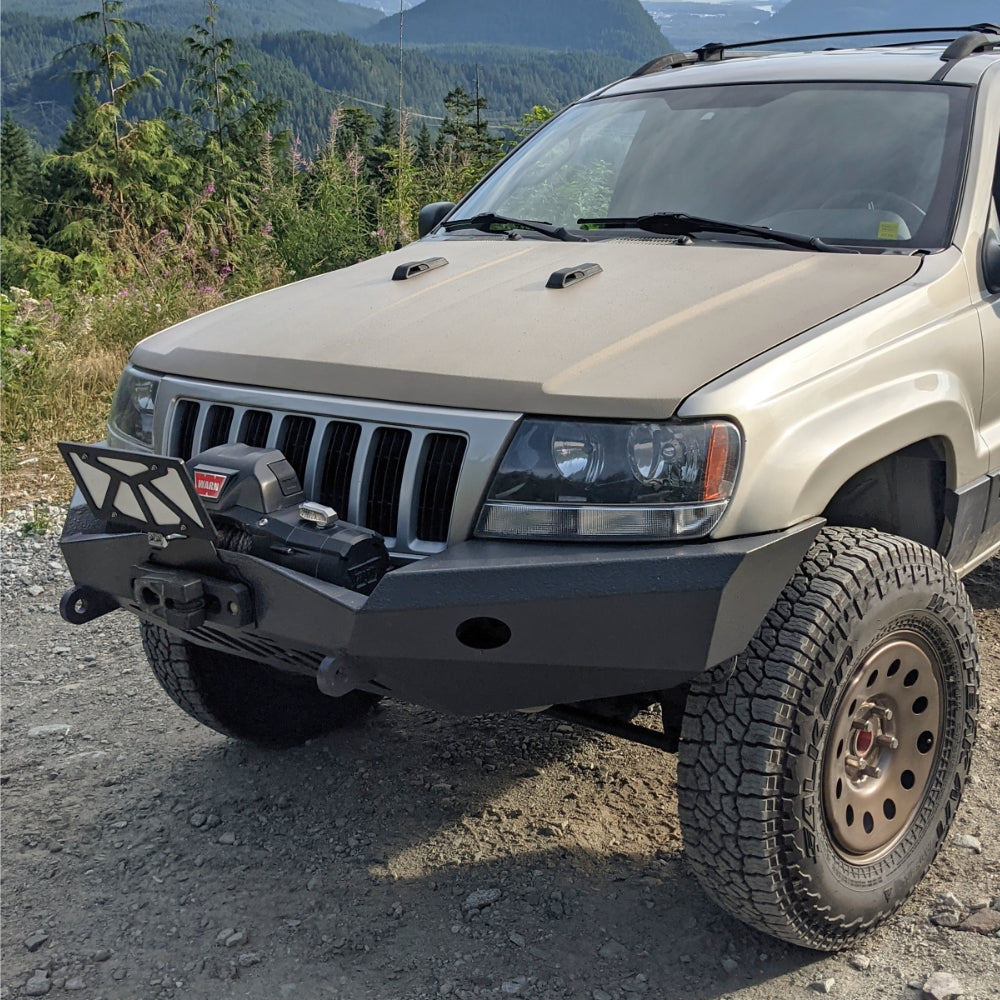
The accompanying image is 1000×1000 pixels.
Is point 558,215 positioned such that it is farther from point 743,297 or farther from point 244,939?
point 244,939

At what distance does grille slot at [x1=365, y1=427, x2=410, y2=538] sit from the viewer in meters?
2.32

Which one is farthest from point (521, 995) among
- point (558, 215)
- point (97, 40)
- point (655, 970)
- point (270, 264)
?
point (97, 40)

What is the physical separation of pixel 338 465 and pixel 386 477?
13 cm

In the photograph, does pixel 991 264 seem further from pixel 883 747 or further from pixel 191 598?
pixel 191 598

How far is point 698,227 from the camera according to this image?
3.08 meters

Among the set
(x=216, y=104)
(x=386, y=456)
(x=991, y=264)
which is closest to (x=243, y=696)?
(x=386, y=456)

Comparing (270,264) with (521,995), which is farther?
(270,264)

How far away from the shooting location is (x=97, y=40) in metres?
20.6

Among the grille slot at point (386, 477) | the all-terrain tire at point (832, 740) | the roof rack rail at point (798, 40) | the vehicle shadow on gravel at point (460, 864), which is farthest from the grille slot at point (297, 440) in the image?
the roof rack rail at point (798, 40)

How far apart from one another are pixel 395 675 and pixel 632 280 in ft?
3.69

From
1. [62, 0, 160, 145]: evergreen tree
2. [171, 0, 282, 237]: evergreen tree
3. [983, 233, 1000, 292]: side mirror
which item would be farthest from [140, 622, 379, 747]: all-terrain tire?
[171, 0, 282, 237]: evergreen tree

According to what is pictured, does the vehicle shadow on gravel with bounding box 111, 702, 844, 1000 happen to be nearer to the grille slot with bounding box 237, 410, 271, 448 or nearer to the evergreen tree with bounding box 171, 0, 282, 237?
the grille slot with bounding box 237, 410, 271, 448

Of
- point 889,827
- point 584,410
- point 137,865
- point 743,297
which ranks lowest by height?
point 137,865

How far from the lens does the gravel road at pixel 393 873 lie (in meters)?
2.51
